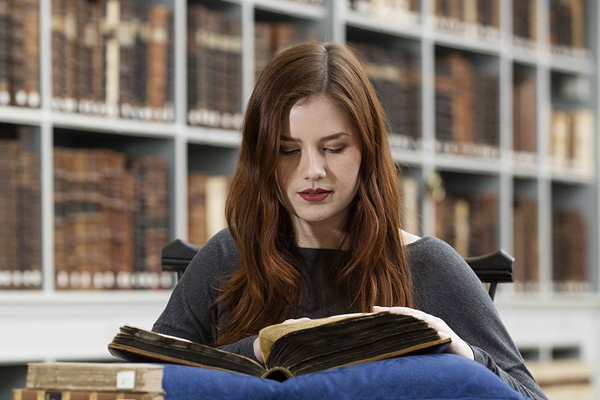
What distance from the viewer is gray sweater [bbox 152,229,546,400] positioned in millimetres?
1418

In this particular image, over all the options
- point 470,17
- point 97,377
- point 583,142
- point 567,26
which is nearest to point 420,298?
point 97,377

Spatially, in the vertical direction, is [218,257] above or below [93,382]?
above

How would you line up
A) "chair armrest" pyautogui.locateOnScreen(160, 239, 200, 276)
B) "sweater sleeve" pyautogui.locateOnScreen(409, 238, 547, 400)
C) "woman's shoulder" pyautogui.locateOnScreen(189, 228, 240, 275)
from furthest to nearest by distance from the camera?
"chair armrest" pyautogui.locateOnScreen(160, 239, 200, 276) → "woman's shoulder" pyautogui.locateOnScreen(189, 228, 240, 275) → "sweater sleeve" pyautogui.locateOnScreen(409, 238, 547, 400)

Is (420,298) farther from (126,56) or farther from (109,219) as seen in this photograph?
(126,56)

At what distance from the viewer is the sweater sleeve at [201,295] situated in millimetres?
1587

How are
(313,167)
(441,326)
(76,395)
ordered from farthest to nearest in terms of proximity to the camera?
(313,167) < (441,326) < (76,395)

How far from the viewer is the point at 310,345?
1.09m

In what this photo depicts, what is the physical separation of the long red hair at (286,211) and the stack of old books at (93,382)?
472 millimetres

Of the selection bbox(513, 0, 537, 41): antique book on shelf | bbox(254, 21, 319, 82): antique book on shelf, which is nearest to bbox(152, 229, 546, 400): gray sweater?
bbox(254, 21, 319, 82): antique book on shelf

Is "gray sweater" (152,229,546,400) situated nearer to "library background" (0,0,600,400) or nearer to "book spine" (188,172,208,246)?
"library background" (0,0,600,400)

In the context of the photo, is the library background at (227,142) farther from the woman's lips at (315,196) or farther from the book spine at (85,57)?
the woman's lips at (315,196)

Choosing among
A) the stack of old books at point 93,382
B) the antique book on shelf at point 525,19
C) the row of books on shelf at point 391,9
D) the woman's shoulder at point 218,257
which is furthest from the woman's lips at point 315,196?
the antique book on shelf at point 525,19

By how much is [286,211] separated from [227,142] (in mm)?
1484

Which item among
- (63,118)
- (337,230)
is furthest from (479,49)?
(337,230)
